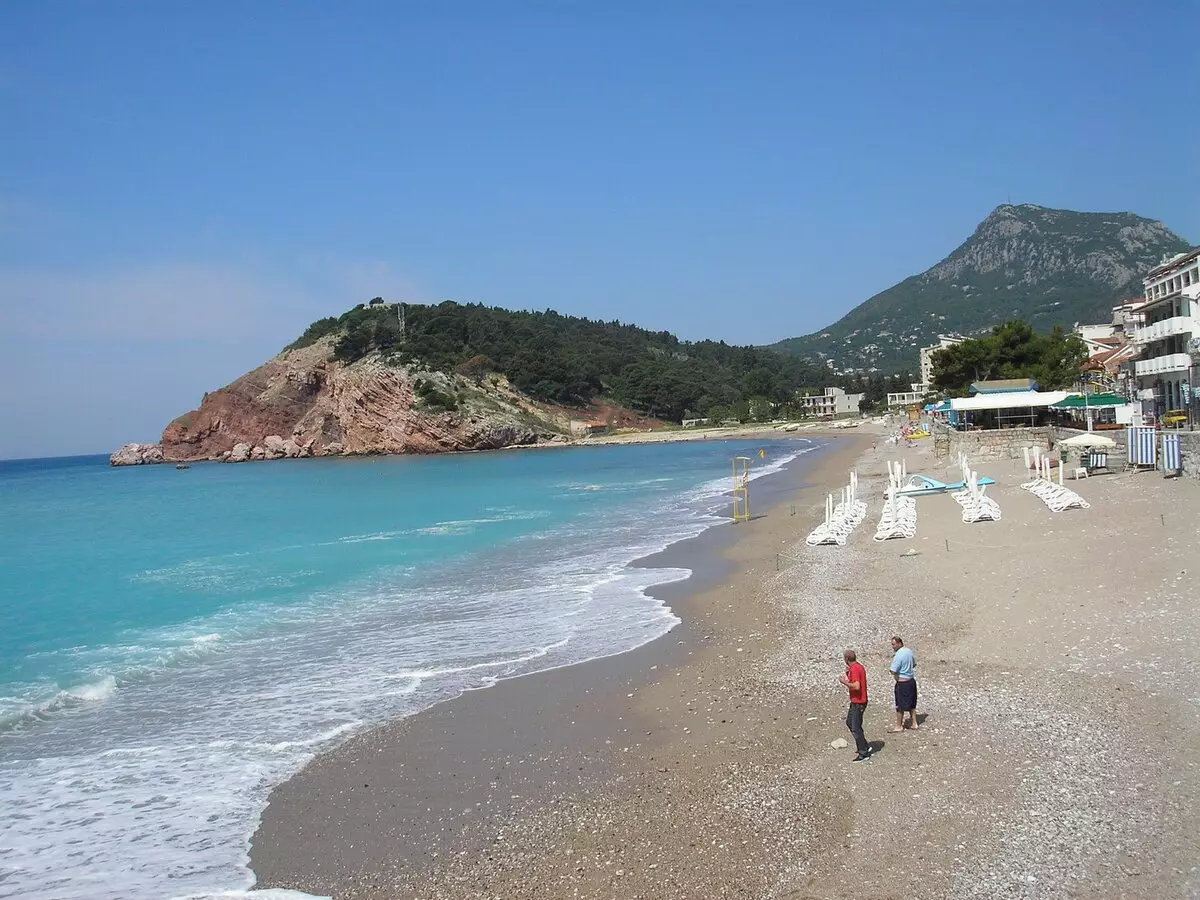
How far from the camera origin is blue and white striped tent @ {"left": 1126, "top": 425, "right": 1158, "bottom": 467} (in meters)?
23.5

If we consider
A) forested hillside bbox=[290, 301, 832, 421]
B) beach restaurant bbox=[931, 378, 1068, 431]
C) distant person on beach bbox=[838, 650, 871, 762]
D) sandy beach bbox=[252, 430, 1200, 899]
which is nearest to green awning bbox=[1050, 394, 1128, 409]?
beach restaurant bbox=[931, 378, 1068, 431]

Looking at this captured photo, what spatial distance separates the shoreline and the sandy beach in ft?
0.11

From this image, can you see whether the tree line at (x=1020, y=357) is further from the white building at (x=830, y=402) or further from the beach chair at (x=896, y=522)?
the white building at (x=830, y=402)

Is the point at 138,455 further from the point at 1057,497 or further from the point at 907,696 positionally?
the point at 907,696

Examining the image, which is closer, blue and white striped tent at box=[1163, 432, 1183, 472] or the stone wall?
blue and white striped tent at box=[1163, 432, 1183, 472]

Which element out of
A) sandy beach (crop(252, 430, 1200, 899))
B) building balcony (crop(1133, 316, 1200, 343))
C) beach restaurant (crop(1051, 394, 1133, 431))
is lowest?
sandy beach (crop(252, 430, 1200, 899))

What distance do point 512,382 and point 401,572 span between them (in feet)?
336

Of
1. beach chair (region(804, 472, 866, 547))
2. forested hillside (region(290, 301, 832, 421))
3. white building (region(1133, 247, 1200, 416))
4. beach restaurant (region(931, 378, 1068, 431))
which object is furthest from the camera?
forested hillside (region(290, 301, 832, 421))

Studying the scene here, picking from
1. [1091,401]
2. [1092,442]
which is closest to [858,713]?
[1092,442]

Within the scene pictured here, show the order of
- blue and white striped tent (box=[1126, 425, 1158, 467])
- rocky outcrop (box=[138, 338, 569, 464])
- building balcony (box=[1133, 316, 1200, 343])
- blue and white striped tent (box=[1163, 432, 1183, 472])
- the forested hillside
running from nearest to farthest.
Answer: blue and white striped tent (box=[1163, 432, 1183, 472]), blue and white striped tent (box=[1126, 425, 1158, 467]), building balcony (box=[1133, 316, 1200, 343]), rocky outcrop (box=[138, 338, 569, 464]), the forested hillside

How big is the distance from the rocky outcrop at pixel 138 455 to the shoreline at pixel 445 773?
439ft

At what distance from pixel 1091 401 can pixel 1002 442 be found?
4299mm

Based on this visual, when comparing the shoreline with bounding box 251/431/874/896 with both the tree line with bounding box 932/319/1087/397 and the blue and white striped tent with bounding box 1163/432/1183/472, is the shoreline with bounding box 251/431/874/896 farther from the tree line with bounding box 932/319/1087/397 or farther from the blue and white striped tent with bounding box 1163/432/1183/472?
the tree line with bounding box 932/319/1087/397

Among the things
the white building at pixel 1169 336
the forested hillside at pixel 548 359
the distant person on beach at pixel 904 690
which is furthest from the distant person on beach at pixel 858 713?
the forested hillside at pixel 548 359
